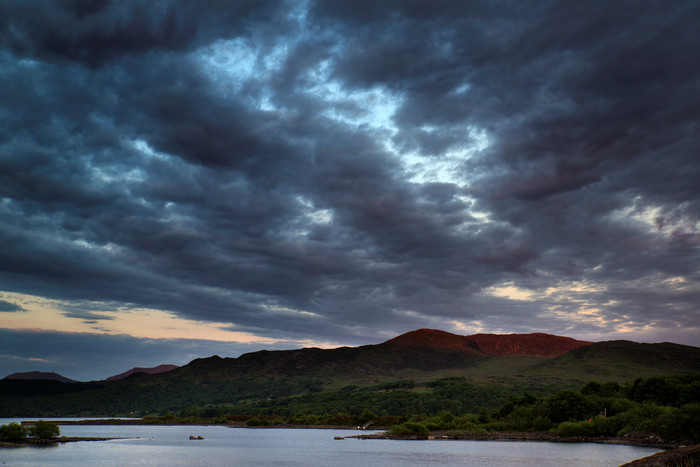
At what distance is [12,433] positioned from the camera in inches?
5472

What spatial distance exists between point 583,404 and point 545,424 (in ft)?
45.0

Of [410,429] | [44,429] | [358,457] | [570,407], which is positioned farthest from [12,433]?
[570,407]

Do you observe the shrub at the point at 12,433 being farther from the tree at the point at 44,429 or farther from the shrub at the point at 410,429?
the shrub at the point at 410,429

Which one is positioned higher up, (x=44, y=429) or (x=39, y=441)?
(x=44, y=429)

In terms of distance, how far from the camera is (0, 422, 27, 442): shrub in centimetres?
13875

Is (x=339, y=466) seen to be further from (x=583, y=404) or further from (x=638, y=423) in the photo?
A: (x=583, y=404)

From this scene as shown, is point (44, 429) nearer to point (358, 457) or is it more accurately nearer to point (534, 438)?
point (358, 457)

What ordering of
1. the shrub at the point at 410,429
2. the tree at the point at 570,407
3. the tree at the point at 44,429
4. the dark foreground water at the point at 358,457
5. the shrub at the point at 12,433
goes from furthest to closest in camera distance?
the shrub at the point at 410,429, the tree at the point at 570,407, the tree at the point at 44,429, the shrub at the point at 12,433, the dark foreground water at the point at 358,457

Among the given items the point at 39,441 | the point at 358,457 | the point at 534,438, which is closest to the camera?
the point at 358,457

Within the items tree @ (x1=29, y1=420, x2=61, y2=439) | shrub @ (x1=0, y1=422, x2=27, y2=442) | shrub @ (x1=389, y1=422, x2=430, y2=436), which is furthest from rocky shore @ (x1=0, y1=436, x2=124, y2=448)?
shrub @ (x1=389, y1=422, x2=430, y2=436)

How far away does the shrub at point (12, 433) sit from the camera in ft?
455

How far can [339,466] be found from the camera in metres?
96.8

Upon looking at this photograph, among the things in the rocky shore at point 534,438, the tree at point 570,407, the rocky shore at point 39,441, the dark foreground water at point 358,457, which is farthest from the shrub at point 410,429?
the rocky shore at point 39,441

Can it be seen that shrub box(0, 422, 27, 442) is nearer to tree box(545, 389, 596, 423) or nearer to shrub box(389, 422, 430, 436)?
shrub box(389, 422, 430, 436)
